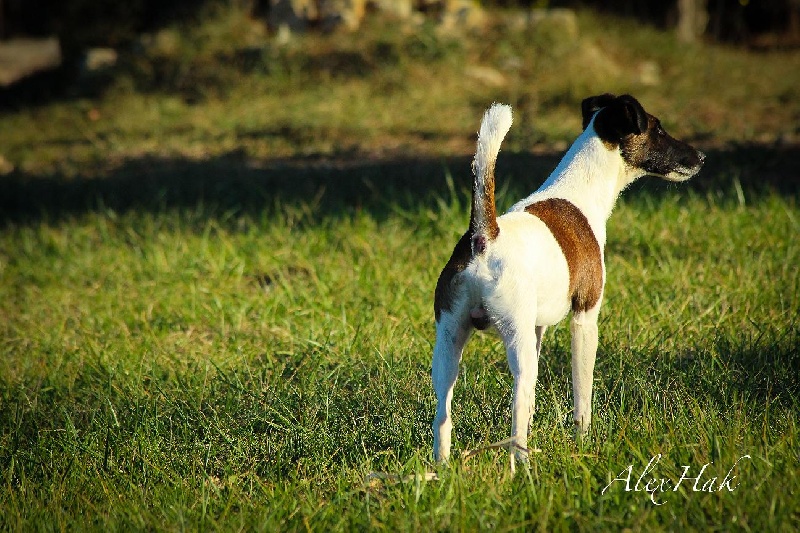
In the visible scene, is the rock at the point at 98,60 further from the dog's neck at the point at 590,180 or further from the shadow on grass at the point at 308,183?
the dog's neck at the point at 590,180

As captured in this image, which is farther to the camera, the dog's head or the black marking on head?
the dog's head

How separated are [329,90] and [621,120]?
695 cm

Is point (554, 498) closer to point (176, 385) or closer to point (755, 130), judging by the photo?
point (176, 385)

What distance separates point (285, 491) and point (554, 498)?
2.81 ft

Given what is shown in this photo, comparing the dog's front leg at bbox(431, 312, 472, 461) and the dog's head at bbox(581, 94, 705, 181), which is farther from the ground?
the dog's head at bbox(581, 94, 705, 181)

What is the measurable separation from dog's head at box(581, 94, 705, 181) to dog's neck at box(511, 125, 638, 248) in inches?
1.6

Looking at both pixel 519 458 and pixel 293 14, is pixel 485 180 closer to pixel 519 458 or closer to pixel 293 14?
pixel 519 458

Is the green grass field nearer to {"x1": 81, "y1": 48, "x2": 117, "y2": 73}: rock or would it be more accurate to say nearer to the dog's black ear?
the dog's black ear

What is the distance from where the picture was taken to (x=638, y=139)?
10.9ft

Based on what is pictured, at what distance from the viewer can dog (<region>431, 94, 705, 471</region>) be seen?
2.64 meters

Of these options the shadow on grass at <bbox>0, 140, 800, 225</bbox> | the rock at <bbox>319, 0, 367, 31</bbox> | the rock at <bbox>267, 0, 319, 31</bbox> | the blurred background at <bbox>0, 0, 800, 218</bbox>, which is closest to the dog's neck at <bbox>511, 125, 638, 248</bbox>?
the shadow on grass at <bbox>0, 140, 800, 225</bbox>

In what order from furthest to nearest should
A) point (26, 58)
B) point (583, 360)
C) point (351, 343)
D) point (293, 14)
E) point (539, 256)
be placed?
point (26, 58), point (293, 14), point (351, 343), point (583, 360), point (539, 256)
